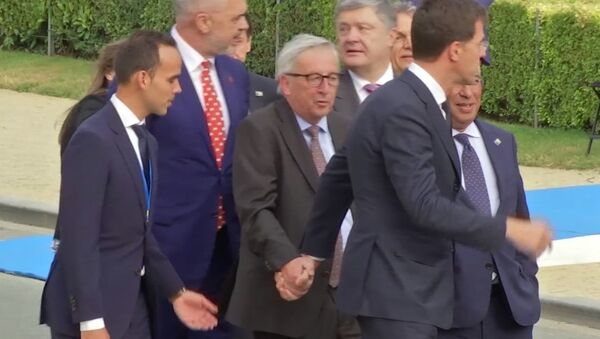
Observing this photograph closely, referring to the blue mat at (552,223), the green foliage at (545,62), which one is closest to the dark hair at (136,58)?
the blue mat at (552,223)

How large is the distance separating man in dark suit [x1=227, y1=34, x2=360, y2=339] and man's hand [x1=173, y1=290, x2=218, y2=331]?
45 centimetres

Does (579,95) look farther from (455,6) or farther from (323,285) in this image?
(455,6)

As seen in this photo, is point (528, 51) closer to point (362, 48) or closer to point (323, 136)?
point (362, 48)

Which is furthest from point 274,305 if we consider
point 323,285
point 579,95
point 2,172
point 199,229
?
point 579,95

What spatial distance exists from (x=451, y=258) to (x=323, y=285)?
1166mm

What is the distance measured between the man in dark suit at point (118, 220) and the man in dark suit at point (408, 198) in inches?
33.5

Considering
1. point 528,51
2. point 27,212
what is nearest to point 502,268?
point 27,212

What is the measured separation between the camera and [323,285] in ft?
18.9

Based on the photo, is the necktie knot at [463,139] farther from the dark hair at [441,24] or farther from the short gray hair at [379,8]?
the short gray hair at [379,8]

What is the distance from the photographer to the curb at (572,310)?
28.0 feet

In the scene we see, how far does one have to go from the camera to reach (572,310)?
28.3 feet

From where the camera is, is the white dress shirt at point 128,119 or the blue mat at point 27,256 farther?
the blue mat at point 27,256

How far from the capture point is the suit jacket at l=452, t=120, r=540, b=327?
4.77 meters

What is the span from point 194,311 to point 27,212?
659 centimetres
